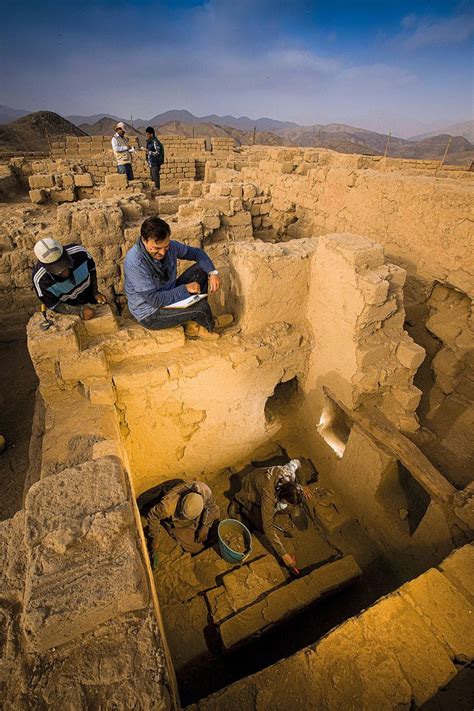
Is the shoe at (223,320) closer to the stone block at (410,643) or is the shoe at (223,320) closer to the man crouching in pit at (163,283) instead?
the man crouching in pit at (163,283)

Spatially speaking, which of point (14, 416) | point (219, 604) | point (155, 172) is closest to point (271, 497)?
point (219, 604)

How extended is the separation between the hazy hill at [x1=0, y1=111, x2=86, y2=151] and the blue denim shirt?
23.9 m

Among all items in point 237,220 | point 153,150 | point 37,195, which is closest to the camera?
point 237,220

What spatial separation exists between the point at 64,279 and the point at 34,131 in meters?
28.5

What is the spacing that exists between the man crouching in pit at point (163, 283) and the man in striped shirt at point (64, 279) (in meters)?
0.61

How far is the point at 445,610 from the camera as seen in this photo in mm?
2434

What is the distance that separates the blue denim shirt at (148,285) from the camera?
3477 millimetres

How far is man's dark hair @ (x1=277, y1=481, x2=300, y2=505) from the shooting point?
3957 mm

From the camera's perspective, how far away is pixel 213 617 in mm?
3502

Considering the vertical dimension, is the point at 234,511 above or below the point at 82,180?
below

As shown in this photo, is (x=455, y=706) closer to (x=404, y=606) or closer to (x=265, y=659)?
(x=404, y=606)

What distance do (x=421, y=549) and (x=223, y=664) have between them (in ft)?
7.41

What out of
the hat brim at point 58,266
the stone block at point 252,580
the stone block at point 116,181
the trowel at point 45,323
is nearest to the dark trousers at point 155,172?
the stone block at point 116,181

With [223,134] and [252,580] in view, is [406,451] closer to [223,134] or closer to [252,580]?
[252,580]
